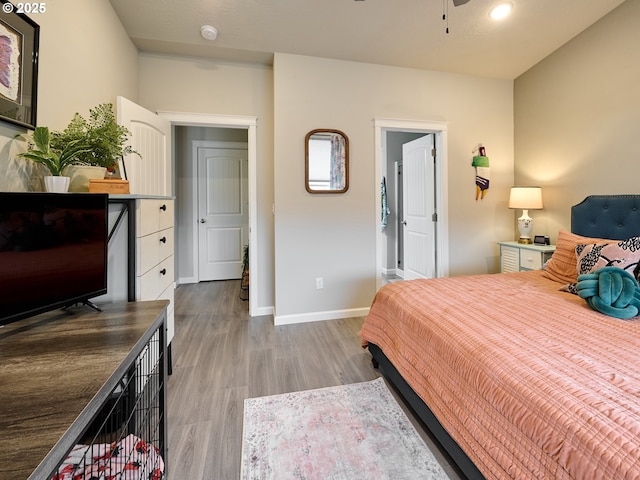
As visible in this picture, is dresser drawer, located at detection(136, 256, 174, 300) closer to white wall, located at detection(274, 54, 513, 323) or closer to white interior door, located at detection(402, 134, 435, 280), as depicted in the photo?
white wall, located at detection(274, 54, 513, 323)

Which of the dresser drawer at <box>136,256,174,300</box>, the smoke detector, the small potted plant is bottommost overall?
the dresser drawer at <box>136,256,174,300</box>

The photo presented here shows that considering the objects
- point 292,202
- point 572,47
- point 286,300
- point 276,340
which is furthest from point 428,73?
point 276,340

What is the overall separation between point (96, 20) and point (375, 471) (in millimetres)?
3132

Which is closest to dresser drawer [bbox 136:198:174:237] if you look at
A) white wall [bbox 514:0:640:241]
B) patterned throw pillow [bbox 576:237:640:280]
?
patterned throw pillow [bbox 576:237:640:280]

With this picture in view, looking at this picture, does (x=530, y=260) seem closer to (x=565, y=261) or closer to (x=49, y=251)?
(x=565, y=261)

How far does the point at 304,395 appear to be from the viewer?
1857 millimetres

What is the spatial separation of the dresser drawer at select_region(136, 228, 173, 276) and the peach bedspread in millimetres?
1465

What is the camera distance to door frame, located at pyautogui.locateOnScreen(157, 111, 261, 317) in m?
3.01

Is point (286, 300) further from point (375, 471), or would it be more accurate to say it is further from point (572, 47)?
point (572, 47)

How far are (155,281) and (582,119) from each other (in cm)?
382

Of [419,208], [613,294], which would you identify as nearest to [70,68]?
[613,294]

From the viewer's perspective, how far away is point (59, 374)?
30.8 inches

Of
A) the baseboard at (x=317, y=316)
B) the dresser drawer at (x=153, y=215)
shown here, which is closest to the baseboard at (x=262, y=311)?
the baseboard at (x=317, y=316)

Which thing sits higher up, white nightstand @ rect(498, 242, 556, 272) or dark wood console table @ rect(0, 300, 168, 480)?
white nightstand @ rect(498, 242, 556, 272)
